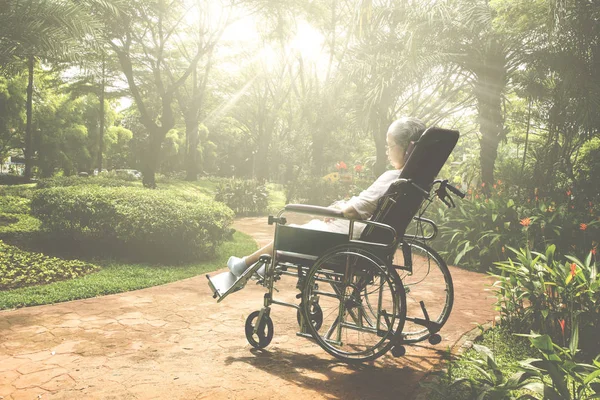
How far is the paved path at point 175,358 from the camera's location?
8.85 ft

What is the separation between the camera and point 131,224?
6719 mm

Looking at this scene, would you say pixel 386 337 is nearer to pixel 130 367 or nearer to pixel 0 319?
pixel 130 367

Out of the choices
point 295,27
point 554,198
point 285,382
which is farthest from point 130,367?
point 295,27

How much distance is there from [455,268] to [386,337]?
4757 millimetres

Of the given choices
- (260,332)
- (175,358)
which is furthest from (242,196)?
(175,358)

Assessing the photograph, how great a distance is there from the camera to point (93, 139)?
27.1m

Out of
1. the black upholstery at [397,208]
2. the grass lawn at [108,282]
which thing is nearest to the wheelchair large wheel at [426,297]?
the black upholstery at [397,208]

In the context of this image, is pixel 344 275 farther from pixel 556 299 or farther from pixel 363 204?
pixel 556 299

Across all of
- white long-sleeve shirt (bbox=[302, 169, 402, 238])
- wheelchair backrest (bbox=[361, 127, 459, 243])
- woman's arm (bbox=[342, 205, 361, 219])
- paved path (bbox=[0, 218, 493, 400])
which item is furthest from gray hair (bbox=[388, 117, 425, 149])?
paved path (bbox=[0, 218, 493, 400])

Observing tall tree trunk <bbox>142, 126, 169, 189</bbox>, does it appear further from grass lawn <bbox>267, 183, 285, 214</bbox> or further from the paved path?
the paved path

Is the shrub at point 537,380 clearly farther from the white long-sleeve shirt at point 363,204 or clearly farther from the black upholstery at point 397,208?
the white long-sleeve shirt at point 363,204

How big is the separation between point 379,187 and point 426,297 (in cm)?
229

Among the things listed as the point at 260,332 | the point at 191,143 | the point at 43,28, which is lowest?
the point at 260,332

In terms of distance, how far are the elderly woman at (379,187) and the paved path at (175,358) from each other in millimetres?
680
